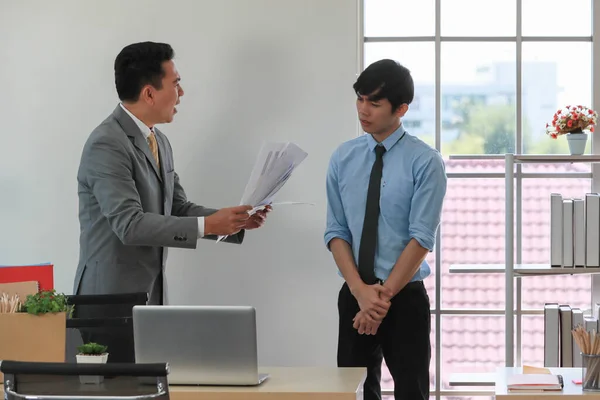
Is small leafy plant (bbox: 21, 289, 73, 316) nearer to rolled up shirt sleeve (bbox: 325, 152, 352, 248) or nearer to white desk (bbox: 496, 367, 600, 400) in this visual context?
rolled up shirt sleeve (bbox: 325, 152, 352, 248)

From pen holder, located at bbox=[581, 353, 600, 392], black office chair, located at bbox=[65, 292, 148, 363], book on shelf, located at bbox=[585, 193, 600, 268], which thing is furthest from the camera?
book on shelf, located at bbox=[585, 193, 600, 268]

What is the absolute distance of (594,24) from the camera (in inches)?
161

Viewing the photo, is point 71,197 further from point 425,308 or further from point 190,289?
point 425,308

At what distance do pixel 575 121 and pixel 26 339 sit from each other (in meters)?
2.63

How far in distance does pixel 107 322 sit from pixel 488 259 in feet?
7.07

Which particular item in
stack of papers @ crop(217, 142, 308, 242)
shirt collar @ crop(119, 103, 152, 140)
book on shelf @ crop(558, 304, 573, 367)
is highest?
shirt collar @ crop(119, 103, 152, 140)

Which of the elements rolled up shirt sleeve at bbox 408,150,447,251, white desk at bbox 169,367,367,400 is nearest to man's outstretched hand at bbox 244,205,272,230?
rolled up shirt sleeve at bbox 408,150,447,251

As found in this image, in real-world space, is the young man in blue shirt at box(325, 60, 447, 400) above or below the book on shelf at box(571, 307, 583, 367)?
above

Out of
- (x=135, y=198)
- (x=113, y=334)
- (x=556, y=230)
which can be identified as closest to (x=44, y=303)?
(x=113, y=334)

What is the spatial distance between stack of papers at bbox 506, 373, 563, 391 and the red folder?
2.18 m

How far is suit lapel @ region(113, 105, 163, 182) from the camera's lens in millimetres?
3225

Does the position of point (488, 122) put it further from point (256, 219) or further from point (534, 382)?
point (534, 382)

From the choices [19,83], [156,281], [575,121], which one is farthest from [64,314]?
[575,121]

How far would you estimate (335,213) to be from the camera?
3326 millimetres
